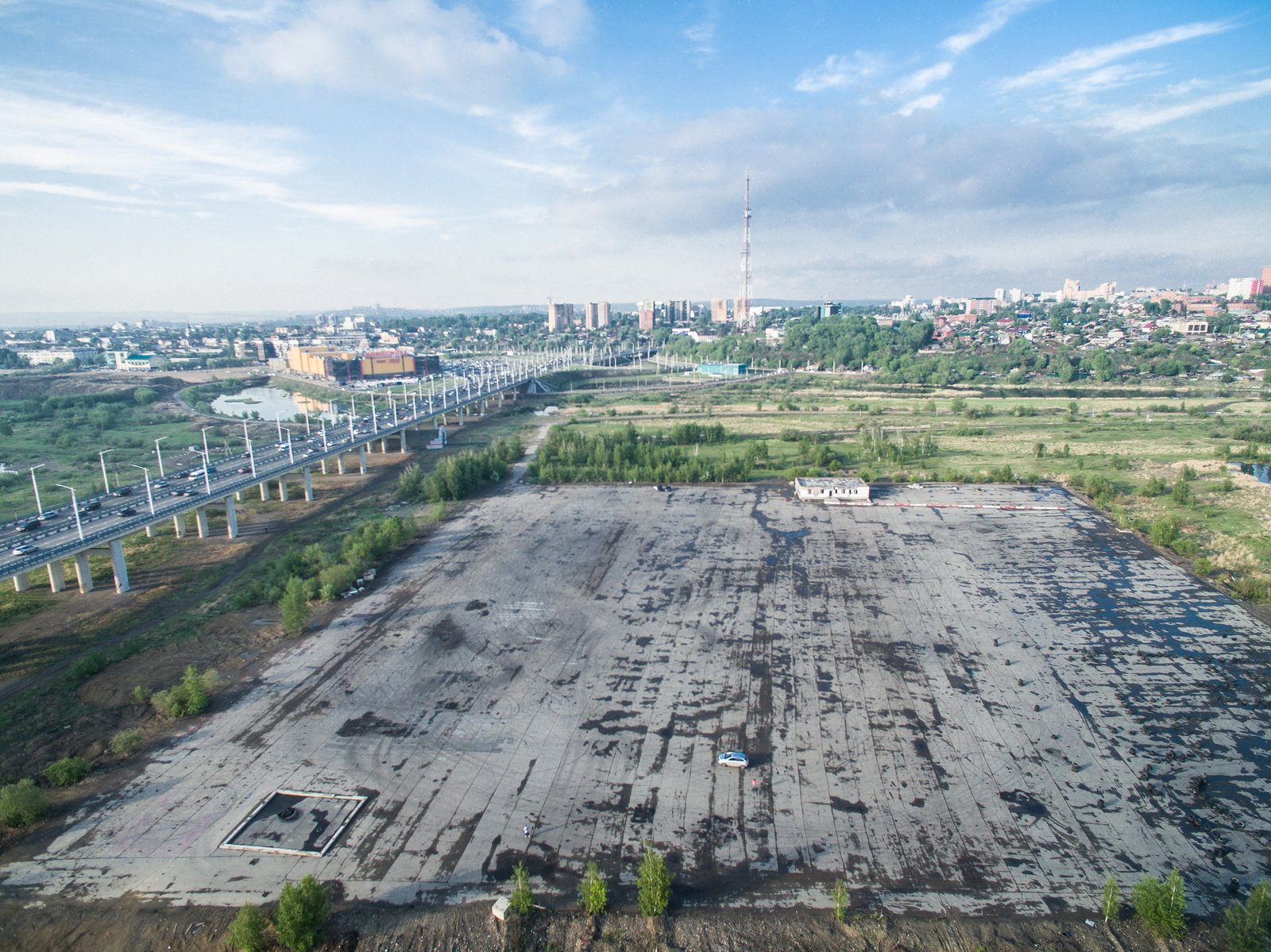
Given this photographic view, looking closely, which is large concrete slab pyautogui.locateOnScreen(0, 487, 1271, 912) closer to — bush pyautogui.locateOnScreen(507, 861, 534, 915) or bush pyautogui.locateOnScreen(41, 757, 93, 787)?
bush pyautogui.locateOnScreen(507, 861, 534, 915)

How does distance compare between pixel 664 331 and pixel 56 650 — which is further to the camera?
pixel 664 331

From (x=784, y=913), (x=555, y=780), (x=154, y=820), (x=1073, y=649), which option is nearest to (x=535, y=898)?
(x=555, y=780)

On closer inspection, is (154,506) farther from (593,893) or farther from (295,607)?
(593,893)

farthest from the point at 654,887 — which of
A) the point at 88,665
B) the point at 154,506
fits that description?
the point at 154,506

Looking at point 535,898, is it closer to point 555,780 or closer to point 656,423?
point 555,780

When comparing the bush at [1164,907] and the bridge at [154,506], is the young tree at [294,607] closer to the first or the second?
the bridge at [154,506]

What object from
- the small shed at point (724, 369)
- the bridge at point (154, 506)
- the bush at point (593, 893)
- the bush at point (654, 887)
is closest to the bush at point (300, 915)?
the bush at point (593, 893)

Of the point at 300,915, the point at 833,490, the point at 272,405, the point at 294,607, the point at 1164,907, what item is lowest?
the point at 1164,907
